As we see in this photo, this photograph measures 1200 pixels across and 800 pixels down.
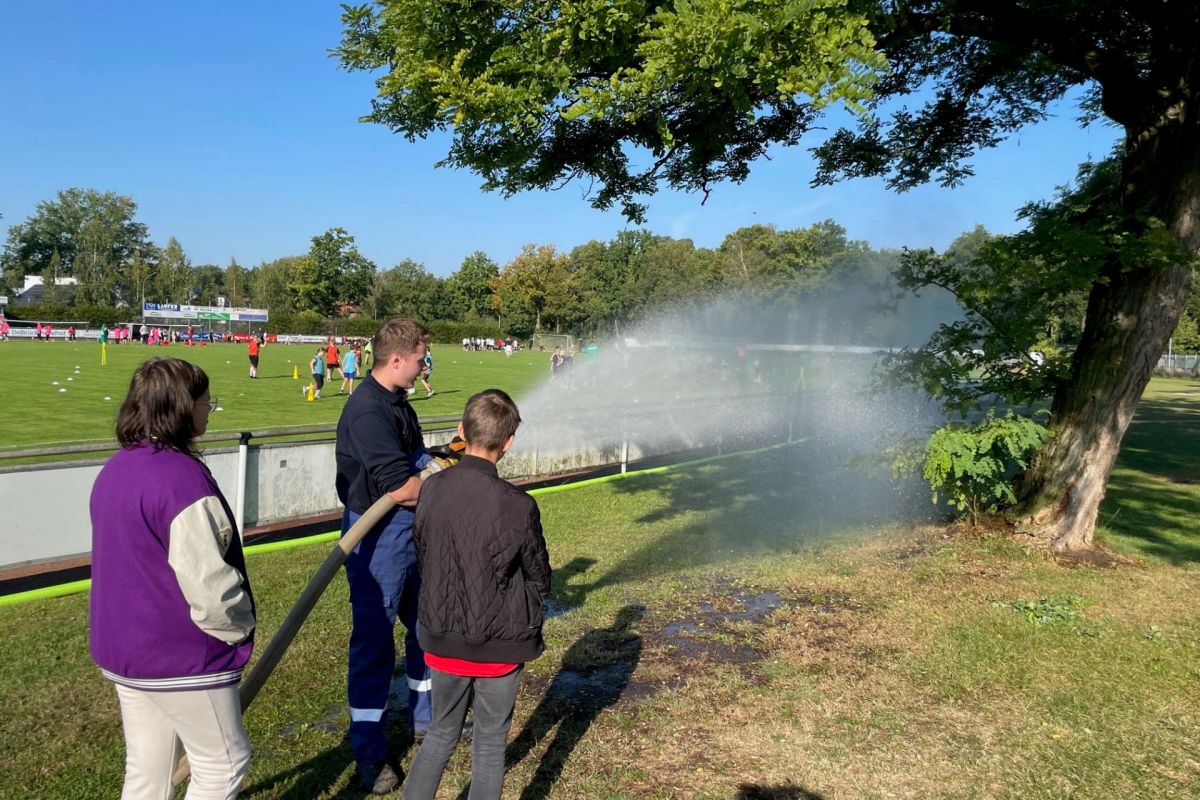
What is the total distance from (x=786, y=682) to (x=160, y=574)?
3693 millimetres

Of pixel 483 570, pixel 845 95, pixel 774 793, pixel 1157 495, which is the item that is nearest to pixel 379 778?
pixel 483 570

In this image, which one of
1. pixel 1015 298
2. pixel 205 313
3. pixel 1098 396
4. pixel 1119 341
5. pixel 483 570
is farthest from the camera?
pixel 205 313

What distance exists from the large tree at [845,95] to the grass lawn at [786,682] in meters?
1.93

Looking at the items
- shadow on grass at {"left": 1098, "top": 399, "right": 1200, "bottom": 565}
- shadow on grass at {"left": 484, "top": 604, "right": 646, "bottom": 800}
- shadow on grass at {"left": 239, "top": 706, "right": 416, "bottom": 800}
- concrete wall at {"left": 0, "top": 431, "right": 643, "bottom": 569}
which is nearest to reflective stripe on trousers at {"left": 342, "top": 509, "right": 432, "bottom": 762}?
shadow on grass at {"left": 239, "top": 706, "right": 416, "bottom": 800}

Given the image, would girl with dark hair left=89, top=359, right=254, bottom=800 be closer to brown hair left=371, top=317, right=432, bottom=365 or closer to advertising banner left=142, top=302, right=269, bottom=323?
brown hair left=371, top=317, right=432, bottom=365

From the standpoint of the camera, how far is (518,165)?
20.4 feet

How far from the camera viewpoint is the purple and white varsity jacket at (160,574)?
2.32 meters

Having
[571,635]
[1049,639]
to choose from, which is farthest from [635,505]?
[1049,639]

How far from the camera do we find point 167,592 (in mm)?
2365

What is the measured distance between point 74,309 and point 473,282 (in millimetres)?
45866

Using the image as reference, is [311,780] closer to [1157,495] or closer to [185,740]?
[185,740]

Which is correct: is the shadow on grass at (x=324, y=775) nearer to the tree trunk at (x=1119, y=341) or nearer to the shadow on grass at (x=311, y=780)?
the shadow on grass at (x=311, y=780)

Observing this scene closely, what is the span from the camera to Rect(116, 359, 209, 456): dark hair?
2389mm

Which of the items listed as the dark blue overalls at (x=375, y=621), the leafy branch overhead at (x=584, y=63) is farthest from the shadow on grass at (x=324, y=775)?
the leafy branch overhead at (x=584, y=63)
